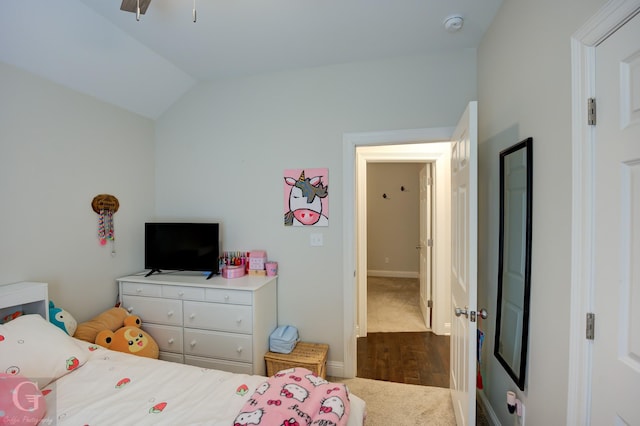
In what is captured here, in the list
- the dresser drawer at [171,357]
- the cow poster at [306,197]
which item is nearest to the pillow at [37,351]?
the dresser drawer at [171,357]

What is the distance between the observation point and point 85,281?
7.57ft

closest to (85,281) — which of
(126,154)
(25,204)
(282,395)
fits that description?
(25,204)

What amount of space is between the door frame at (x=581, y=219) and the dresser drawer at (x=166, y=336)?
8.40ft

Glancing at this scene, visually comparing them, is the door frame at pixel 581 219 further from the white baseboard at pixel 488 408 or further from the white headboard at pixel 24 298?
the white headboard at pixel 24 298

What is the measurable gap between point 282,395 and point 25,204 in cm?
217

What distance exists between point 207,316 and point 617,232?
2.50 meters

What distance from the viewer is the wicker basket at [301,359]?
2191 millimetres

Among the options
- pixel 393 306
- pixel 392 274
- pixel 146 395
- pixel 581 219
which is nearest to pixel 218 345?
pixel 146 395

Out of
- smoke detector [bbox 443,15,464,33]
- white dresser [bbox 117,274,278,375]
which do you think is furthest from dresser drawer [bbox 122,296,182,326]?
smoke detector [bbox 443,15,464,33]

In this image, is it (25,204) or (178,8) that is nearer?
(178,8)

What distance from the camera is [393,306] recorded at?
4.35 m

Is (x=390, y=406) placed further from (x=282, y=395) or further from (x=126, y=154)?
(x=126, y=154)

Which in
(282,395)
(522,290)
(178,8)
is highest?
(178,8)

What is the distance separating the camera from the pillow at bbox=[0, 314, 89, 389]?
52.7 inches
